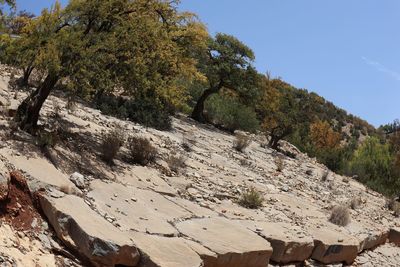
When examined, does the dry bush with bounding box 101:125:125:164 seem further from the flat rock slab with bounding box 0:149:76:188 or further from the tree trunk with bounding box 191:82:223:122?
the tree trunk with bounding box 191:82:223:122

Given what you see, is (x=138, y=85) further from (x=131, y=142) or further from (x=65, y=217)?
(x=65, y=217)

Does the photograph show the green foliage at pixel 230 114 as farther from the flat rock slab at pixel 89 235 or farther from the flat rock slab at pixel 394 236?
the flat rock slab at pixel 89 235

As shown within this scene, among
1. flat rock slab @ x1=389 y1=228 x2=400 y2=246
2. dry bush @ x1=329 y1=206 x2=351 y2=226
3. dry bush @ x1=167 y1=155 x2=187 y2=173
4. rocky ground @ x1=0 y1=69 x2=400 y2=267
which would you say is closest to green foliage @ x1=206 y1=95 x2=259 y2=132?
rocky ground @ x1=0 y1=69 x2=400 y2=267

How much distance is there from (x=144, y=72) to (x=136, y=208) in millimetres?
2892

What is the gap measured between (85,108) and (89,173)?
5.43 m

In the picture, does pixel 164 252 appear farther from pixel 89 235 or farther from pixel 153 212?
pixel 153 212

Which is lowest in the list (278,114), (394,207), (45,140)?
(45,140)

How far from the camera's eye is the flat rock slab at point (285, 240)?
7863 mm

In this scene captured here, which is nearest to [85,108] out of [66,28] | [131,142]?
[131,142]

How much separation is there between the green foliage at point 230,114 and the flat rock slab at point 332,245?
11430mm

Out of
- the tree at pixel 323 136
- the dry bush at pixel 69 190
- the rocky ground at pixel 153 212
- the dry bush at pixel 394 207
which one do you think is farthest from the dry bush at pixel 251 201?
the tree at pixel 323 136

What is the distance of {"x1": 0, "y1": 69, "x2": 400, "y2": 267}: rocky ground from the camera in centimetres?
561

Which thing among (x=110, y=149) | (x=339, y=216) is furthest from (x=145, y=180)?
(x=339, y=216)

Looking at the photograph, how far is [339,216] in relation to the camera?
36.4ft
